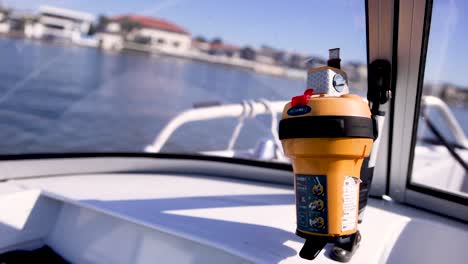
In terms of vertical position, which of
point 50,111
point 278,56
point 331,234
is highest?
point 278,56

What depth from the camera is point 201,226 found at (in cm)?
89

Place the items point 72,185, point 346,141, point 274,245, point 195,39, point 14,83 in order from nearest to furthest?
point 346,141
point 274,245
point 72,185
point 14,83
point 195,39

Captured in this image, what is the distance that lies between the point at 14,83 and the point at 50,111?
7.08 ft

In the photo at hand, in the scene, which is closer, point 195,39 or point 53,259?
point 53,259

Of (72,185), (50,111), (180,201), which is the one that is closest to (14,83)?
(72,185)

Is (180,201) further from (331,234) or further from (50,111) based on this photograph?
(50,111)

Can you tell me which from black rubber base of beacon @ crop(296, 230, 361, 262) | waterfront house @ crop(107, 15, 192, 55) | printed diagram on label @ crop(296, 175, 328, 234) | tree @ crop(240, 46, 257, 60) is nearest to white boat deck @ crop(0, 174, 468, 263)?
black rubber base of beacon @ crop(296, 230, 361, 262)

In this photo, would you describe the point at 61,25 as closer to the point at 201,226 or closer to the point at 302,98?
the point at 201,226

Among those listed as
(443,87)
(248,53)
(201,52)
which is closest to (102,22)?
(201,52)

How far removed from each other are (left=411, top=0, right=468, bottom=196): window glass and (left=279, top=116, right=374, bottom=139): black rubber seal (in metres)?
0.53

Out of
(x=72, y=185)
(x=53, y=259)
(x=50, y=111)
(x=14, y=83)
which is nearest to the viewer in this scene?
(x=53, y=259)

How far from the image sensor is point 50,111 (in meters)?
3.71

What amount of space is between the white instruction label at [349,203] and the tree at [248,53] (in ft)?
4.69

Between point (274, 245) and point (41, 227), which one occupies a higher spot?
point (274, 245)
